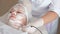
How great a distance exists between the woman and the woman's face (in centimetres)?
1

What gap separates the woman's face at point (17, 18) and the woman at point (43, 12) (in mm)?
15

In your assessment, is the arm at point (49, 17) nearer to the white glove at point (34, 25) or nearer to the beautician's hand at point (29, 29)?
the white glove at point (34, 25)

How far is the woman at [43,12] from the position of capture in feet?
3.41

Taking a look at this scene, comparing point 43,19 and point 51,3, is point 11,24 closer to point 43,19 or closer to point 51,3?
point 43,19

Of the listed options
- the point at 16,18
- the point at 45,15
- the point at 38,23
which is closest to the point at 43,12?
the point at 45,15

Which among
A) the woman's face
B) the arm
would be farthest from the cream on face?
the arm

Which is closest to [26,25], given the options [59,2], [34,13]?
[34,13]

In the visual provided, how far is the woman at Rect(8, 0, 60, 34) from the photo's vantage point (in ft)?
3.41

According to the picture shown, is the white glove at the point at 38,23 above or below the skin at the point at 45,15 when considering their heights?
below

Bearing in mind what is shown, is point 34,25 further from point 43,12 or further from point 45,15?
point 43,12

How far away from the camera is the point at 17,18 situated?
0.98 m

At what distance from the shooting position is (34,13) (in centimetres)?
123

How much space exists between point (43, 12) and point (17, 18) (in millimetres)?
333

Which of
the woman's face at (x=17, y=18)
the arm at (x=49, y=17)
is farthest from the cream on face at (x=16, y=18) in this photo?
the arm at (x=49, y=17)
